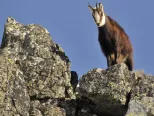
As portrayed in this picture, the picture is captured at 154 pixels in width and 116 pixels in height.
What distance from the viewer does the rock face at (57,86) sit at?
15.9 metres

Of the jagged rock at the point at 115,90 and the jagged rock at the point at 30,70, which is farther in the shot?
the jagged rock at the point at 30,70

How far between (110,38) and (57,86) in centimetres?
297

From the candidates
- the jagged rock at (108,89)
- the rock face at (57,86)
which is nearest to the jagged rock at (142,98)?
the rock face at (57,86)

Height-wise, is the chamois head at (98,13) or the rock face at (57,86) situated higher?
the chamois head at (98,13)

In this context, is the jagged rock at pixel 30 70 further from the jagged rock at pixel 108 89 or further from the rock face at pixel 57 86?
the jagged rock at pixel 108 89

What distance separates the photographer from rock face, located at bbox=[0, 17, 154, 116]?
626 inches

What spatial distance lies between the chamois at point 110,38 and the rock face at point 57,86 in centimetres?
159

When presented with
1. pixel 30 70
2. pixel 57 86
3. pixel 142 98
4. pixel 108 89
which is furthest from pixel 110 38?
pixel 142 98

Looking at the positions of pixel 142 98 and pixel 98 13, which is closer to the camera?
pixel 142 98

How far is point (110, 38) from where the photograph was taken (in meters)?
18.8

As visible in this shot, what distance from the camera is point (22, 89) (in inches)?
661

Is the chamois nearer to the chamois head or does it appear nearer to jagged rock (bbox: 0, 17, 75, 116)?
the chamois head

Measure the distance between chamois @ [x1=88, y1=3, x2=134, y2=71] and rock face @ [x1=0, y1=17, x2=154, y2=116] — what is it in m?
1.59

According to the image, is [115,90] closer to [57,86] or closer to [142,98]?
[142,98]
